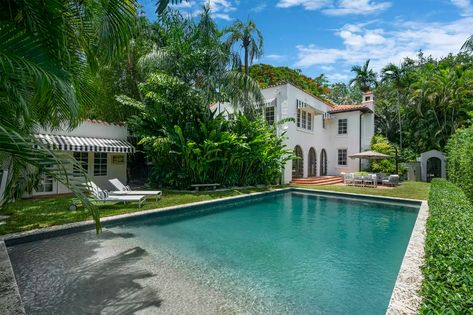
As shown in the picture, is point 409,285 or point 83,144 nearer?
point 409,285

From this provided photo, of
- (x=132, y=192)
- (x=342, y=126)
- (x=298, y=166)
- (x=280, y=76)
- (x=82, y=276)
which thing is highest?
(x=280, y=76)

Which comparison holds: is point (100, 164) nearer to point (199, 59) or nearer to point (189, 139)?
point (189, 139)

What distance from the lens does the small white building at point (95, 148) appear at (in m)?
17.3

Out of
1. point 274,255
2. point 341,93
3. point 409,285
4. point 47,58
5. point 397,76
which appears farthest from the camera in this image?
point 341,93

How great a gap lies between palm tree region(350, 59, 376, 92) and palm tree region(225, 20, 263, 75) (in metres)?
29.5

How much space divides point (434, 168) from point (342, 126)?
43.0ft

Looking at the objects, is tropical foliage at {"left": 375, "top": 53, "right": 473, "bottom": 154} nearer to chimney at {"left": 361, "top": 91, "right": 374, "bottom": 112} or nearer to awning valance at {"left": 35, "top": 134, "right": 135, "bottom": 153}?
chimney at {"left": 361, "top": 91, "right": 374, "bottom": 112}

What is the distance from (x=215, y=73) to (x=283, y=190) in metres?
11.4

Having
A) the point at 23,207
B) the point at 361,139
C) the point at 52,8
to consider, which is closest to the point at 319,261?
the point at 52,8

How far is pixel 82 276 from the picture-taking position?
642cm

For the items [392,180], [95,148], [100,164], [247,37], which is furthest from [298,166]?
[95,148]

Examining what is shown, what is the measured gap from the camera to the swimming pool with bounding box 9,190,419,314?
5746 mm

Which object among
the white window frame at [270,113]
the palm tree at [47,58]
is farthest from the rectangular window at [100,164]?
the white window frame at [270,113]

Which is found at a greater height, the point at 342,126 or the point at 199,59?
the point at 199,59
